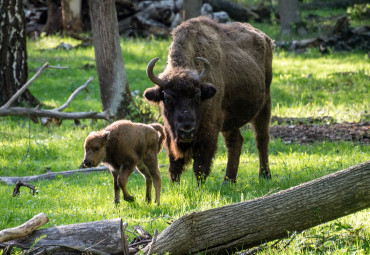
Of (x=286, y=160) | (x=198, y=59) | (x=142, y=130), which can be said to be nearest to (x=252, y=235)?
(x=142, y=130)

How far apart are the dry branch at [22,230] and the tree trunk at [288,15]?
2264cm

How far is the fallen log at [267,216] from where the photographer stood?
449 cm

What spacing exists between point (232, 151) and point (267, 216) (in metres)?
4.85

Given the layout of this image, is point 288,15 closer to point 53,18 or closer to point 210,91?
point 53,18

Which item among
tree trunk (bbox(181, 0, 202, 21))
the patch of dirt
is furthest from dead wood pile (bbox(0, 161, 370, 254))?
tree trunk (bbox(181, 0, 202, 21))

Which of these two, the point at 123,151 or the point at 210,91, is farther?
the point at 210,91

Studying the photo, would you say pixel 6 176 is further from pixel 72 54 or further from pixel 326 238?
pixel 72 54

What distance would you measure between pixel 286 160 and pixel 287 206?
5.37m

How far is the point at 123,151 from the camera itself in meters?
6.79

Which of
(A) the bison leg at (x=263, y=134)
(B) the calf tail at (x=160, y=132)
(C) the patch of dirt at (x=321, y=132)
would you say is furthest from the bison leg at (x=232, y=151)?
(C) the patch of dirt at (x=321, y=132)

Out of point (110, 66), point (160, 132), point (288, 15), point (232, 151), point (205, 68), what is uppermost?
point (205, 68)

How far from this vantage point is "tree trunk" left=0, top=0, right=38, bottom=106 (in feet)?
42.9

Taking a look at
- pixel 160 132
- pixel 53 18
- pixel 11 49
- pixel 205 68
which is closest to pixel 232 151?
pixel 160 132

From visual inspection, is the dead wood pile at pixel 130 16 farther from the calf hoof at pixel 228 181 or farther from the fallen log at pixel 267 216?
the fallen log at pixel 267 216
